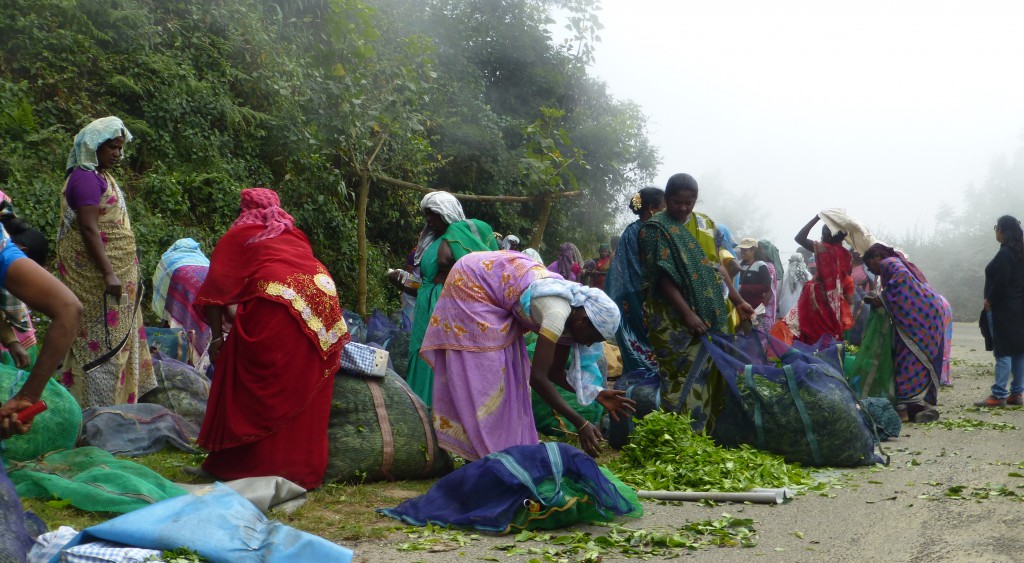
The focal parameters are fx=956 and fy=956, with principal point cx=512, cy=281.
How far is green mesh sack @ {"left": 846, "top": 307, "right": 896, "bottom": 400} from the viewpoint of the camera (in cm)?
901

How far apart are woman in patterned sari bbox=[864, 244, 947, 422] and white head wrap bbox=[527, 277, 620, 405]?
4759 millimetres

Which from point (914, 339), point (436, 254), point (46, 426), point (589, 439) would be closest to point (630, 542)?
point (589, 439)

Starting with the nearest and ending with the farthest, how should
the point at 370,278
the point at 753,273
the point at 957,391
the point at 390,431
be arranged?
1. the point at 390,431
2. the point at 957,391
3. the point at 753,273
4. the point at 370,278

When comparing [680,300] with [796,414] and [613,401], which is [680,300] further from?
[613,401]

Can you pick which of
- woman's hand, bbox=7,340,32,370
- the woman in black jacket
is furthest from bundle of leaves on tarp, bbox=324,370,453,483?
the woman in black jacket

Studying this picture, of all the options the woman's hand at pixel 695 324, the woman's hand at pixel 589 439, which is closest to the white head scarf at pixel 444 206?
the woman's hand at pixel 695 324

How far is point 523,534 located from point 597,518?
0.42 metres

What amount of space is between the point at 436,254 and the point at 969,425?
4.92 meters

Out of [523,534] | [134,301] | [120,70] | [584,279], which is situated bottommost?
[523,534]

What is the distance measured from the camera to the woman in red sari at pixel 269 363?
5.09 meters

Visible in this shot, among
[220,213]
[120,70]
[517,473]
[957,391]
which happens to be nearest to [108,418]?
[517,473]

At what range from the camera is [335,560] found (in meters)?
3.40

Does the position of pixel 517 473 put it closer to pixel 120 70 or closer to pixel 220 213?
pixel 220 213

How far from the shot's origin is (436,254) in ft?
23.4
